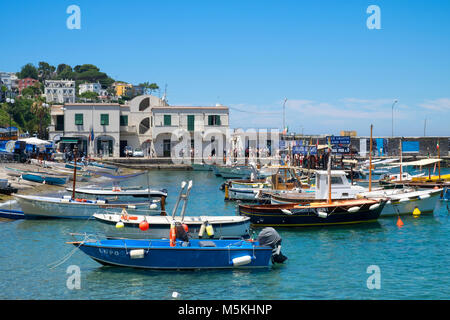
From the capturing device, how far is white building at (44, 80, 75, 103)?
7367 inches

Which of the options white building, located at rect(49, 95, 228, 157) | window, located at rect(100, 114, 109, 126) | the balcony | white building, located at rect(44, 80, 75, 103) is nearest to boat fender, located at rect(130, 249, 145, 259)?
white building, located at rect(49, 95, 228, 157)

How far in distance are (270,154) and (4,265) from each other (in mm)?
66624

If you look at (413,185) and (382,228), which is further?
(413,185)

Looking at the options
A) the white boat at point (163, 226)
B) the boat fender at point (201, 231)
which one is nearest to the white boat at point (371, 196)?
the white boat at point (163, 226)

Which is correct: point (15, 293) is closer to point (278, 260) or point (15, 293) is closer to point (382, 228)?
point (278, 260)

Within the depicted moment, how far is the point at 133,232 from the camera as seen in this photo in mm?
25359

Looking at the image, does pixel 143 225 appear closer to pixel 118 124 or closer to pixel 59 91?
pixel 118 124

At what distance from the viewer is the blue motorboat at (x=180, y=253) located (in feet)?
67.0

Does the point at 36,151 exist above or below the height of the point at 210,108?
below

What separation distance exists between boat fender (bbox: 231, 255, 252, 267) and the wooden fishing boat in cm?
852

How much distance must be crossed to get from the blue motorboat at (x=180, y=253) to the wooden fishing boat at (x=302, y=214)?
316 inches

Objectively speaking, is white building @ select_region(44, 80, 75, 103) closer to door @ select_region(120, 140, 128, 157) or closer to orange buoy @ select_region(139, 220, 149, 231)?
door @ select_region(120, 140, 128, 157)

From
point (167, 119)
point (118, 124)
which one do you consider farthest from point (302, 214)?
point (118, 124)

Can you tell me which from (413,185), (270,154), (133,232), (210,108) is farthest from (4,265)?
(270,154)
